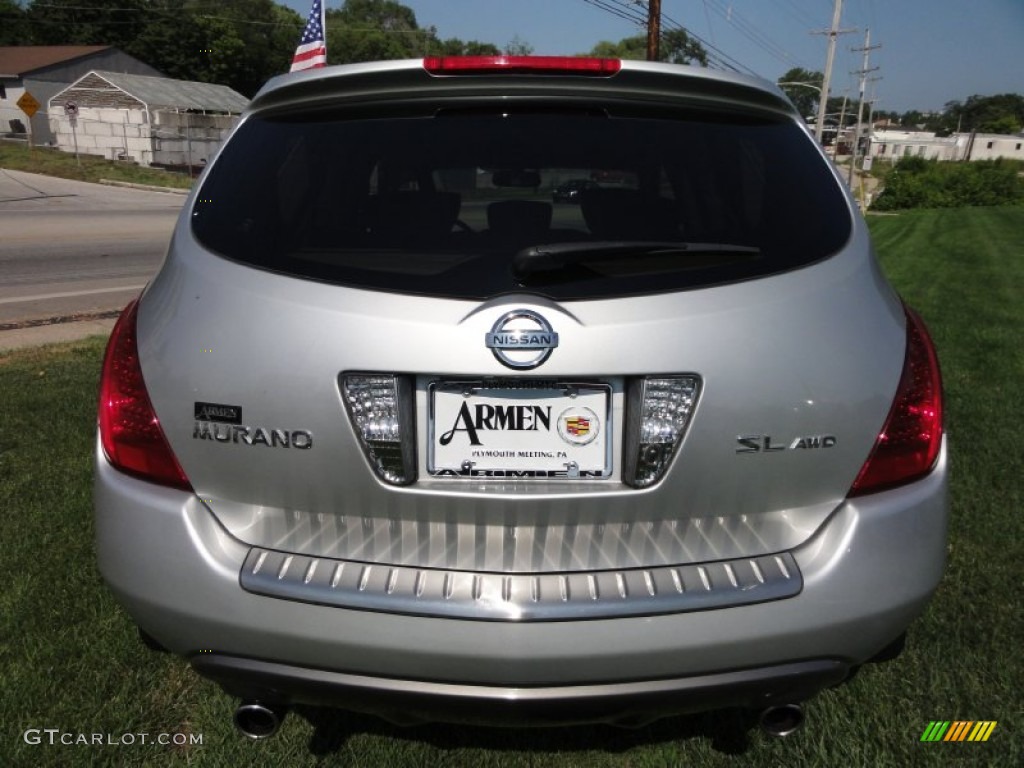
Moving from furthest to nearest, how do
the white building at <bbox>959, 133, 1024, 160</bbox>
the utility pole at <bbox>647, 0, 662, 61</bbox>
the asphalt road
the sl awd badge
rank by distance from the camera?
the white building at <bbox>959, 133, 1024, 160</bbox> → the utility pole at <bbox>647, 0, 662, 61</bbox> → the asphalt road → the sl awd badge

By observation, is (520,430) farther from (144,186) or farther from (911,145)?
(911,145)

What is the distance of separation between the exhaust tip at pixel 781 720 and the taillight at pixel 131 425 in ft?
4.65

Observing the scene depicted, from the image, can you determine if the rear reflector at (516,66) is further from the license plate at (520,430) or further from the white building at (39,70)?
the white building at (39,70)

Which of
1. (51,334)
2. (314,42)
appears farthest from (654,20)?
(51,334)

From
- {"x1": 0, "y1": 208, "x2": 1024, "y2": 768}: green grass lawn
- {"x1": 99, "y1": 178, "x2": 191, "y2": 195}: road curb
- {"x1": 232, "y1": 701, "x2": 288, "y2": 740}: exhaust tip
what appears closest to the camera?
{"x1": 232, "y1": 701, "x2": 288, "y2": 740}: exhaust tip

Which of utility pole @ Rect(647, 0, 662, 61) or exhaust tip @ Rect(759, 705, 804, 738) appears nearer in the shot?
exhaust tip @ Rect(759, 705, 804, 738)

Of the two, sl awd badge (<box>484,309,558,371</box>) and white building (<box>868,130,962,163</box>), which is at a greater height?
sl awd badge (<box>484,309,558,371</box>)

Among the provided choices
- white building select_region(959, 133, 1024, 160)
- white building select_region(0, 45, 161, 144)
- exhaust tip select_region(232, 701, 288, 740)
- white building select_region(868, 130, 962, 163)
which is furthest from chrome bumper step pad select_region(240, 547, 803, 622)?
white building select_region(959, 133, 1024, 160)

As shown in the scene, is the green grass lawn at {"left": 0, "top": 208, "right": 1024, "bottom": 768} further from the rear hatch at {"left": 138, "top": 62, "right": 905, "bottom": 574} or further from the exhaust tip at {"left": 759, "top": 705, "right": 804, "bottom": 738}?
the rear hatch at {"left": 138, "top": 62, "right": 905, "bottom": 574}

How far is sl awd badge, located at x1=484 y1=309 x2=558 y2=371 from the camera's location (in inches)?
62.4

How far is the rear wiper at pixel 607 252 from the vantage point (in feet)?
5.44

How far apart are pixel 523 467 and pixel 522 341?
272mm

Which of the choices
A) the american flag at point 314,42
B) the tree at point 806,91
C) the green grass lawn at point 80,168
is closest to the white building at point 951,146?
the tree at point 806,91

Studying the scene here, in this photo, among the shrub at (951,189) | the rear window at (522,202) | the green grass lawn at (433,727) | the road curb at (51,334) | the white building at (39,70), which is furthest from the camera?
Result: the white building at (39,70)
